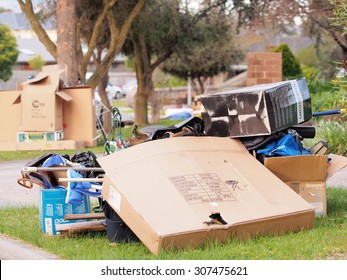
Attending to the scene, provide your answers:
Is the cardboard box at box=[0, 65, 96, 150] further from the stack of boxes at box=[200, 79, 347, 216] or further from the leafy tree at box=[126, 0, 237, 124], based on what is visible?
the leafy tree at box=[126, 0, 237, 124]

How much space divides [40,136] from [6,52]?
3204 cm

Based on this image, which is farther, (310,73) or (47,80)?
(310,73)

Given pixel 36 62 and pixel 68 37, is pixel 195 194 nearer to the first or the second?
pixel 68 37

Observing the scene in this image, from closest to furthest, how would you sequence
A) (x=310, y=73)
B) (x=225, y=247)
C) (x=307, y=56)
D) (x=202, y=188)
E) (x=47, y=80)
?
(x=225, y=247), (x=202, y=188), (x=47, y=80), (x=310, y=73), (x=307, y=56)

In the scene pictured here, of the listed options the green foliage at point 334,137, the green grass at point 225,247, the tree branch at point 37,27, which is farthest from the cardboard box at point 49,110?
the green grass at point 225,247

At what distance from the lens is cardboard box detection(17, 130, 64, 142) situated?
15.1 m

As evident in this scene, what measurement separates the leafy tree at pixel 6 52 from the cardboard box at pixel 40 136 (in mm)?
28798

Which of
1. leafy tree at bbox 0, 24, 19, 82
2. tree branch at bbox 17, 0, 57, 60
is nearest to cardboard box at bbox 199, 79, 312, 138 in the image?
tree branch at bbox 17, 0, 57, 60

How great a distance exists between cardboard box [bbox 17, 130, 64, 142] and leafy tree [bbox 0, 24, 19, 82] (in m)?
28.8

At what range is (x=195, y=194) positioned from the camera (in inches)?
259

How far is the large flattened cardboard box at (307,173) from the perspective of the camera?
749cm

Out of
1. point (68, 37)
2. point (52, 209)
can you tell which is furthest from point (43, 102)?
point (52, 209)
